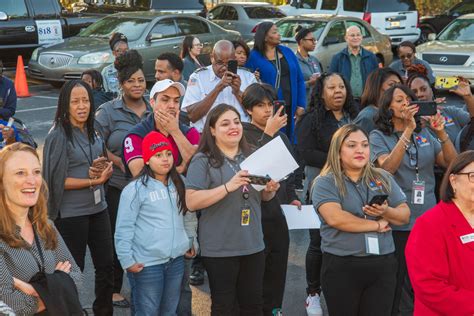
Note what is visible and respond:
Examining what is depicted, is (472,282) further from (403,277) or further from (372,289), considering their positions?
(403,277)

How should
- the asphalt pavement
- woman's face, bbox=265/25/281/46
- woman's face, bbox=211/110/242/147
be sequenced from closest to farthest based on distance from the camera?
woman's face, bbox=211/110/242/147
the asphalt pavement
woman's face, bbox=265/25/281/46

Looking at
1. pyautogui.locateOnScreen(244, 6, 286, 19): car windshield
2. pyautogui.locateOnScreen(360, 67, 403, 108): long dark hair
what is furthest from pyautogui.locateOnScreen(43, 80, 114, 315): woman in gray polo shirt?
pyautogui.locateOnScreen(244, 6, 286, 19): car windshield

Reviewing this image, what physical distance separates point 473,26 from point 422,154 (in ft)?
39.1

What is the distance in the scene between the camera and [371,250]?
514cm

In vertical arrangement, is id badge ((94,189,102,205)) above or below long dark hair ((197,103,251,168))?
below

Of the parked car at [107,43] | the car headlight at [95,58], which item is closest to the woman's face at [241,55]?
the parked car at [107,43]

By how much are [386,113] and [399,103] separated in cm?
13

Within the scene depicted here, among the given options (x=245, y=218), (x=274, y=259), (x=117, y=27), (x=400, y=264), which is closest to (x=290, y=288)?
(x=274, y=259)

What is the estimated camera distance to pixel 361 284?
17.0 feet

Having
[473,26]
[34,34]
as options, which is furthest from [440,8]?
[34,34]

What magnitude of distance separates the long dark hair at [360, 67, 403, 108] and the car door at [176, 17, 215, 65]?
11.1 m

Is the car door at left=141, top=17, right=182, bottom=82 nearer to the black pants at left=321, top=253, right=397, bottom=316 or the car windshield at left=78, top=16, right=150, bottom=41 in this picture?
the car windshield at left=78, top=16, right=150, bottom=41

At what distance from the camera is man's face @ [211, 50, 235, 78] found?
25.4 ft

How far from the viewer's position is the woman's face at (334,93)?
22.5 ft
